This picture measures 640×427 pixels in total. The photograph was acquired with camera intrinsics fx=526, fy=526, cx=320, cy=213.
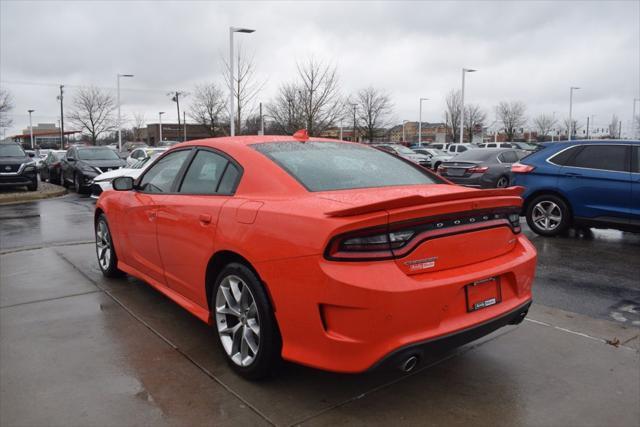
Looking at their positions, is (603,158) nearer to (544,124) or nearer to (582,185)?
(582,185)

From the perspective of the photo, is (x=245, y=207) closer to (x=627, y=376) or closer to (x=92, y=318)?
(x=92, y=318)

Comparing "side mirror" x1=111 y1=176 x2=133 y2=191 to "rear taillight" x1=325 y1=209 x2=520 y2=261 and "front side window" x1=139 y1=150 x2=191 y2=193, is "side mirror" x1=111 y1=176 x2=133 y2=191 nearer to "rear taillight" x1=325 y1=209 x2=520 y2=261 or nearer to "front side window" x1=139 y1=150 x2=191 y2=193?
"front side window" x1=139 y1=150 x2=191 y2=193

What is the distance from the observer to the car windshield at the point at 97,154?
1795 centimetres

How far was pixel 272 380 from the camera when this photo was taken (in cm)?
329

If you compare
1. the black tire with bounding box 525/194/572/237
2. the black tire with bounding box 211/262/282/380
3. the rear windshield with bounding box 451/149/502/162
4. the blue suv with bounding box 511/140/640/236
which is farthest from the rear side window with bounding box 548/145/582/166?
the black tire with bounding box 211/262/282/380

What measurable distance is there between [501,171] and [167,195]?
11.7m

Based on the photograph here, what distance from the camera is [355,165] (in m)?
3.80

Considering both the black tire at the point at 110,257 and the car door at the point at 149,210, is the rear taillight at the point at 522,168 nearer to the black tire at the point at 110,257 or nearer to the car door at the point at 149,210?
the car door at the point at 149,210

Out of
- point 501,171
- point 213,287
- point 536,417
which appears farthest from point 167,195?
point 501,171

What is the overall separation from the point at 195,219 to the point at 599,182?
6781 millimetres

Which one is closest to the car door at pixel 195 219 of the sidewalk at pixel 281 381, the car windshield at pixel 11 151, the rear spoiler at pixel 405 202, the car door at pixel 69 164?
the sidewalk at pixel 281 381

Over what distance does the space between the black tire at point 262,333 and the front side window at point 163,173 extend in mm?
1399

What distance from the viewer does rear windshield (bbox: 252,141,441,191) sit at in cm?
343

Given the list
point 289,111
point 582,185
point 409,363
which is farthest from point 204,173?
point 289,111
